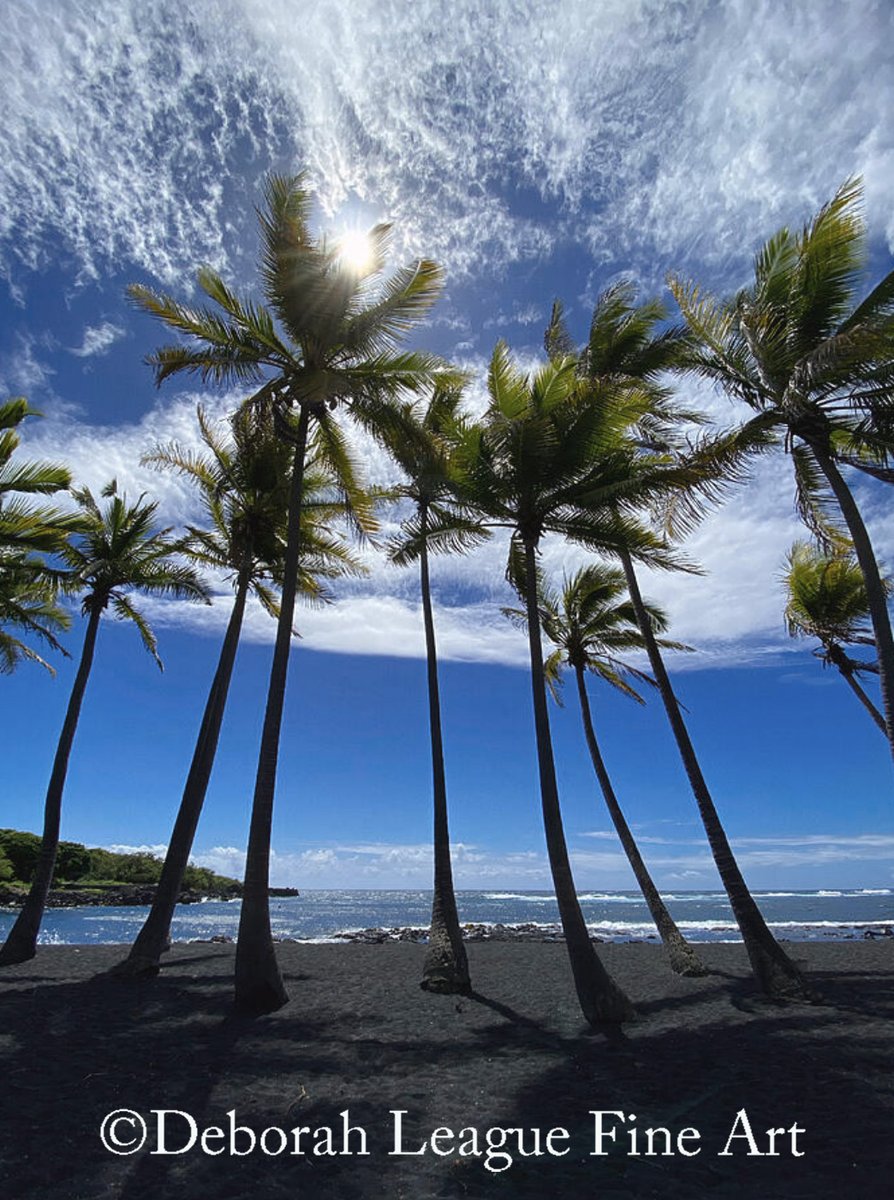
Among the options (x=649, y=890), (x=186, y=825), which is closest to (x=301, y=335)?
(x=186, y=825)

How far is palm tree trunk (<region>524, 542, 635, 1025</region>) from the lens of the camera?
868 cm

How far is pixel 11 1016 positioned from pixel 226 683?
576 cm

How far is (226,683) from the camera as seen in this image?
1252 centimetres

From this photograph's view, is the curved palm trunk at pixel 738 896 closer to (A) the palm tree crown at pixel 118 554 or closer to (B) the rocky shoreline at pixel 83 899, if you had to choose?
(A) the palm tree crown at pixel 118 554

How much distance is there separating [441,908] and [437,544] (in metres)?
7.26

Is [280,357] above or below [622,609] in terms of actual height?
above

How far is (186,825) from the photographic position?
37.9 ft

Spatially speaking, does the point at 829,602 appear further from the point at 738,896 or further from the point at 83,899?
the point at 83,899

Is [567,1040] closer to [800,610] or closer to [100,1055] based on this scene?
[100,1055]

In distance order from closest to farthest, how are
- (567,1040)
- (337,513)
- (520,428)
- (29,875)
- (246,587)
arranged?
(567,1040) < (520,428) < (246,587) < (337,513) < (29,875)

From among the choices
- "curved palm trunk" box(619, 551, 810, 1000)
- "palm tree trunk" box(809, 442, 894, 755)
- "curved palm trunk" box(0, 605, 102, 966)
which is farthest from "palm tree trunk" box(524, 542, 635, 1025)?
"curved palm trunk" box(0, 605, 102, 966)

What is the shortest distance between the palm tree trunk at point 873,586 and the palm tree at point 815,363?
1 cm

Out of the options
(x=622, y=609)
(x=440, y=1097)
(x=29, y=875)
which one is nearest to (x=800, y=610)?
(x=622, y=609)

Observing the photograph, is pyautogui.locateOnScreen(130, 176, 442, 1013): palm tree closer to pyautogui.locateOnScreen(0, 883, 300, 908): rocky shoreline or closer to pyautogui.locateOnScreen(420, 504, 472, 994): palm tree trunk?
pyautogui.locateOnScreen(420, 504, 472, 994): palm tree trunk
